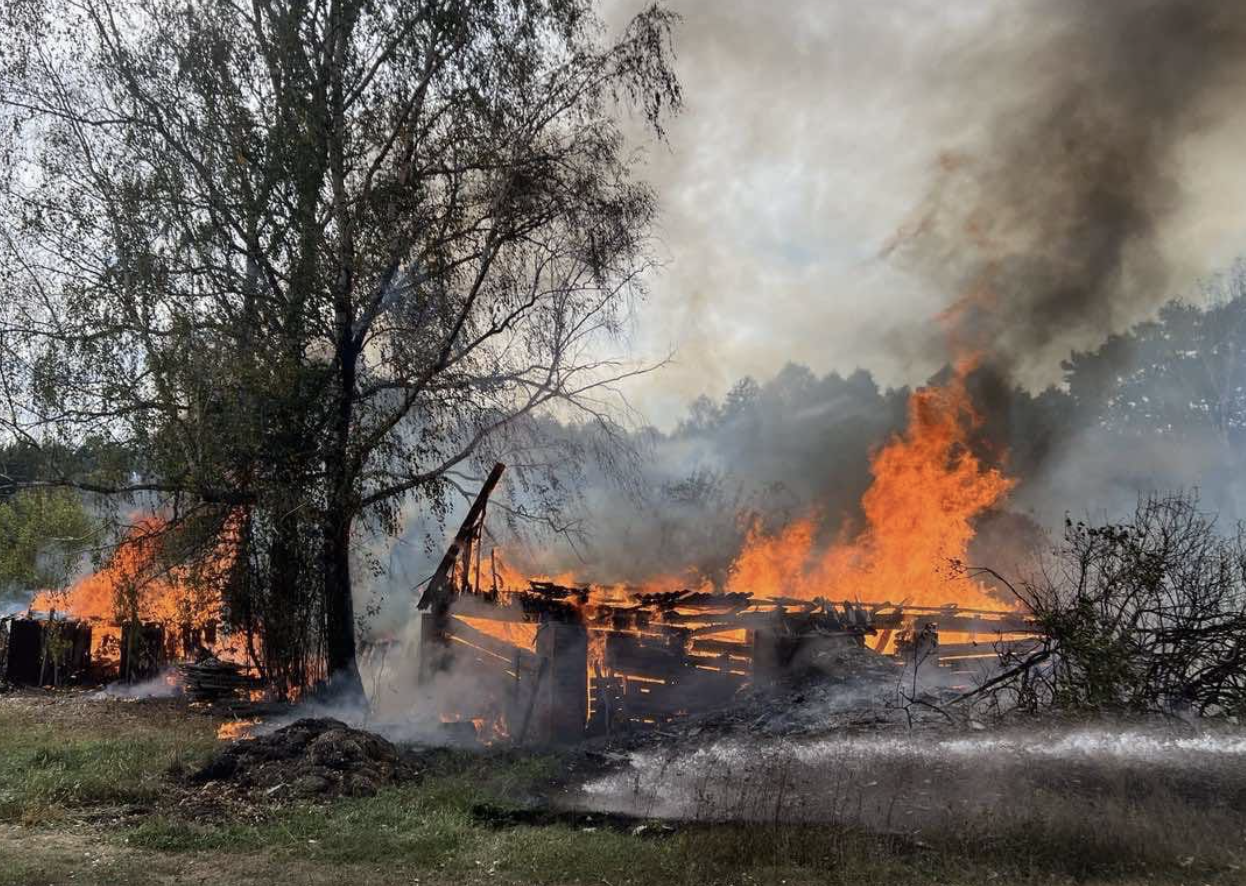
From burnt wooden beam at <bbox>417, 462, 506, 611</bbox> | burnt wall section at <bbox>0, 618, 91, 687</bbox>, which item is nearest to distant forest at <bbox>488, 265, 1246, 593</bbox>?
burnt wooden beam at <bbox>417, 462, 506, 611</bbox>

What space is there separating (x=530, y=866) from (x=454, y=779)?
318 cm

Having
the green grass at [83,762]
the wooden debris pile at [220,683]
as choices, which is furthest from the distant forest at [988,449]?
the green grass at [83,762]

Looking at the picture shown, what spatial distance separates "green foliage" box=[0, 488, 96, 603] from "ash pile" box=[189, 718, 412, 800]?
6.24 m

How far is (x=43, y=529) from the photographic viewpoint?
49.4ft

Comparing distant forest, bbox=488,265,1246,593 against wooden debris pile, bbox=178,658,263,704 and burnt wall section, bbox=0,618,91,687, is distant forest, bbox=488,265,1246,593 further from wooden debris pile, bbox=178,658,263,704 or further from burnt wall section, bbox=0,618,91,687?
burnt wall section, bbox=0,618,91,687

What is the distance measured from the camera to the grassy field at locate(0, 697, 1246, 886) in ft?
24.0

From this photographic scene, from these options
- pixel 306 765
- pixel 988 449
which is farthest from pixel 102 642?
pixel 988 449

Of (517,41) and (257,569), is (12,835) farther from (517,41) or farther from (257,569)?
(517,41)

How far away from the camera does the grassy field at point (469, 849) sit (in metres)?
7.33

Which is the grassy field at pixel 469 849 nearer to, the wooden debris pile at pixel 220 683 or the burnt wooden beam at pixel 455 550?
the burnt wooden beam at pixel 455 550

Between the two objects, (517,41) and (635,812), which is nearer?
(635,812)

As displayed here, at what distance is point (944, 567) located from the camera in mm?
19734

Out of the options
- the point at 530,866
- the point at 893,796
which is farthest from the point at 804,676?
the point at 530,866

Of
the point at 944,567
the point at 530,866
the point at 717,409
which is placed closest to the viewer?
the point at 530,866
